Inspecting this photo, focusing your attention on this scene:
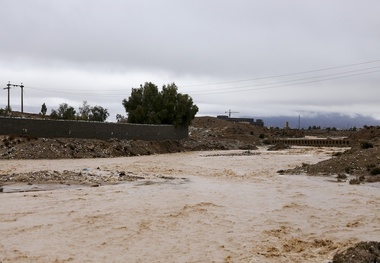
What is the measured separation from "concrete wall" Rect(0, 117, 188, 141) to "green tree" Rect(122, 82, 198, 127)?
6.39 meters

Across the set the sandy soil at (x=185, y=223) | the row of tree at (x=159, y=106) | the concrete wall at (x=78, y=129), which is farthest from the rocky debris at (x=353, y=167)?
the row of tree at (x=159, y=106)

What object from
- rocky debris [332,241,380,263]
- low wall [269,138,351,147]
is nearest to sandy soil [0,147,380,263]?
rocky debris [332,241,380,263]

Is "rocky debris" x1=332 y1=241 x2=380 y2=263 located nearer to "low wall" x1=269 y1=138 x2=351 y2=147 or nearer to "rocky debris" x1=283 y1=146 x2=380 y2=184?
"rocky debris" x1=283 y1=146 x2=380 y2=184

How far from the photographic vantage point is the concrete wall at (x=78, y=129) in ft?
135

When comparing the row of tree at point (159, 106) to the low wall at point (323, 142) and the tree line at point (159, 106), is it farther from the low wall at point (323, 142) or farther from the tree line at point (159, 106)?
the low wall at point (323, 142)

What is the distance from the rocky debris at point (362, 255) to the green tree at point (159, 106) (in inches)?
2391

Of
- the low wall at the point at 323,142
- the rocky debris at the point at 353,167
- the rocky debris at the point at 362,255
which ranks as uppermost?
the low wall at the point at 323,142

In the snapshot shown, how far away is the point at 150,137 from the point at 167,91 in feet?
53.2

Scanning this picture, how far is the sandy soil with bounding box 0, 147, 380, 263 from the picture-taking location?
10.3 meters

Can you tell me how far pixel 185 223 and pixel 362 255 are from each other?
6230mm

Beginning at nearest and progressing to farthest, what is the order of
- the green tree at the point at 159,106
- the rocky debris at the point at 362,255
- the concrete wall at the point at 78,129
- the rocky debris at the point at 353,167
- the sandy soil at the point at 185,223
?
the rocky debris at the point at 362,255 < the sandy soil at the point at 185,223 < the rocky debris at the point at 353,167 < the concrete wall at the point at 78,129 < the green tree at the point at 159,106

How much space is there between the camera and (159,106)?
72.1 metres

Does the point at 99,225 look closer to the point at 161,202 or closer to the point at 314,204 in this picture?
the point at 161,202

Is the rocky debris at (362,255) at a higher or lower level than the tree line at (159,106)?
lower
